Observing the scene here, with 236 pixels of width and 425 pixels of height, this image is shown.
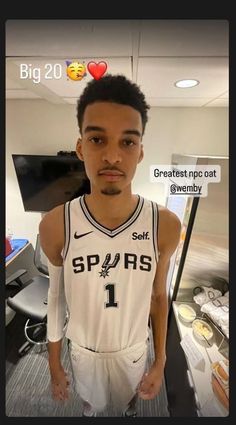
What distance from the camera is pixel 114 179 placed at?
563mm

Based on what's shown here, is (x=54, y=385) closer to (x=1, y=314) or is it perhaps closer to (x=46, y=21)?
(x=1, y=314)

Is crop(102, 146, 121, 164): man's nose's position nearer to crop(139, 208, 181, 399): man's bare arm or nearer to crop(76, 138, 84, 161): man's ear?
crop(76, 138, 84, 161): man's ear

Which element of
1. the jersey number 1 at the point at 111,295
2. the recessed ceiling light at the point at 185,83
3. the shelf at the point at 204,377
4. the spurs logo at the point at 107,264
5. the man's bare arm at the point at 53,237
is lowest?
the shelf at the point at 204,377

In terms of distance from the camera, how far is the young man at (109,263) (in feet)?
1.77

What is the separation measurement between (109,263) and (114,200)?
0.59 ft

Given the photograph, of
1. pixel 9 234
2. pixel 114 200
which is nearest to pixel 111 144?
pixel 114 200

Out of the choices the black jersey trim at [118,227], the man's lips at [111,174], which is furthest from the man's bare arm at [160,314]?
the man's lips at [111,174]

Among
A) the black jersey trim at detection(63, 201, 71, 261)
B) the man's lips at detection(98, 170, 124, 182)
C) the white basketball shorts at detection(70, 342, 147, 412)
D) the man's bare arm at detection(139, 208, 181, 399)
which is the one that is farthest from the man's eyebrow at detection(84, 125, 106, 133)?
the white basketball shorts at detection(70, 342, 147, 412)

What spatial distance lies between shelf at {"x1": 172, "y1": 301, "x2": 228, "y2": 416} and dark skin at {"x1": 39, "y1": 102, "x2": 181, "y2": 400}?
0.49 feet

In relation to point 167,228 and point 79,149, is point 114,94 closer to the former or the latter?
point 79,149

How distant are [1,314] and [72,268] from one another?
0.79ft

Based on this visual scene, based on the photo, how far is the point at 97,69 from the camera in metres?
0.56

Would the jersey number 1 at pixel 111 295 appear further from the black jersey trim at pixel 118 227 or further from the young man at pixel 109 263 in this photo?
the black jersey trim at pixel 118 227

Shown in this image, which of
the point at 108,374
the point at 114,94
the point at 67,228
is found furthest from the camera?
the point at 108,374
